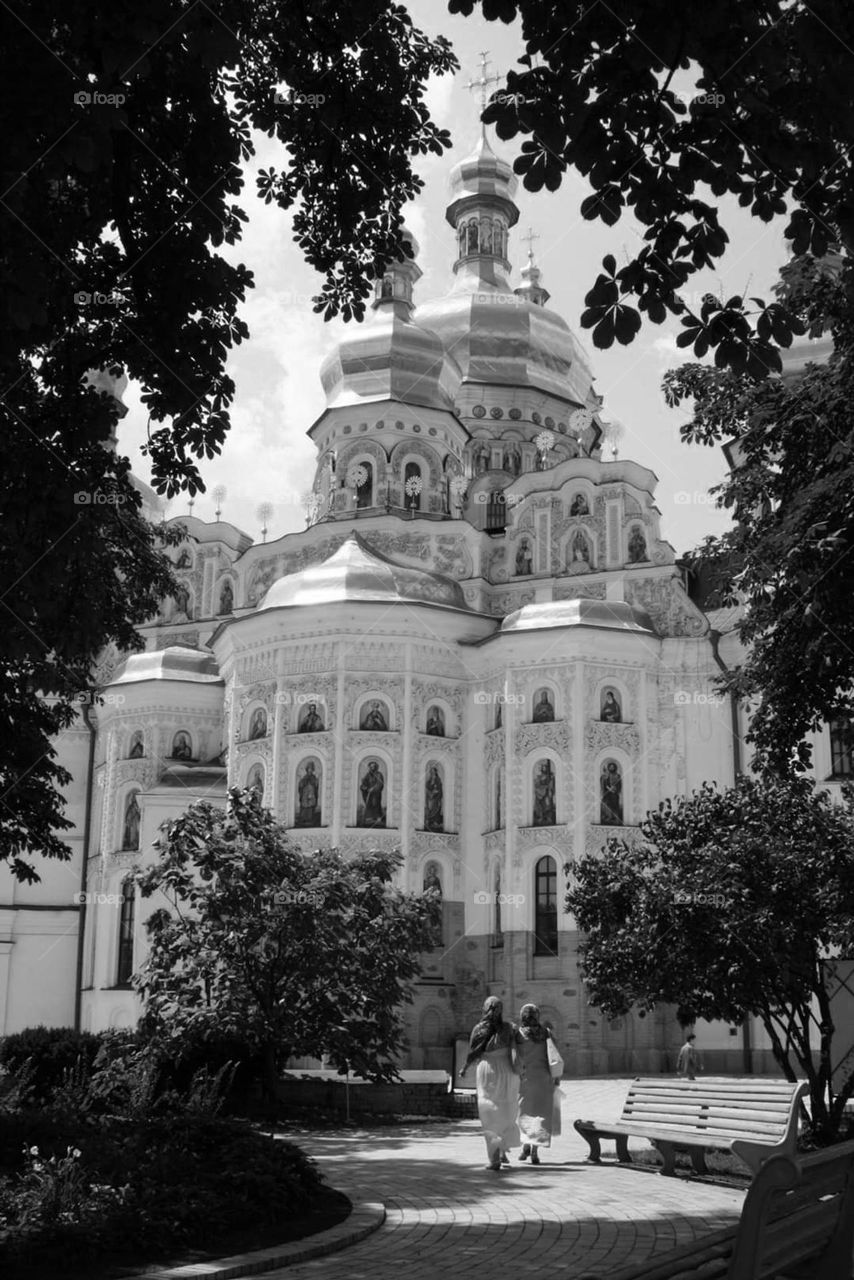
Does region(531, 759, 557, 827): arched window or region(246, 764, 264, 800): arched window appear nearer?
region(531, 759, 557, 827): arched window

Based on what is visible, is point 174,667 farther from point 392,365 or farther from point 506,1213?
point 506,1213

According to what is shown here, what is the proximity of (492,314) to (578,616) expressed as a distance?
20.2 metres

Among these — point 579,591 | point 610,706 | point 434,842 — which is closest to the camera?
point 434,842

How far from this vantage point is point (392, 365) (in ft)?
133

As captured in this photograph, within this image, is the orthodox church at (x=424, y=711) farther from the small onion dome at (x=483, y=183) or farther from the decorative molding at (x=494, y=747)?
the small onion dome at (x=483, y=183)

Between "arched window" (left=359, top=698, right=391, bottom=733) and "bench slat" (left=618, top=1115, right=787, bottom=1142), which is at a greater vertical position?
"arched window" (left=359, top=698, right=391, bottom=733)

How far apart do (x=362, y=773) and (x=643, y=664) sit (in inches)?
282

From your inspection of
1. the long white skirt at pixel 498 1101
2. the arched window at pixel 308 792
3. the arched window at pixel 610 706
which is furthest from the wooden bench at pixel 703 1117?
the arched window at pixel 610 706

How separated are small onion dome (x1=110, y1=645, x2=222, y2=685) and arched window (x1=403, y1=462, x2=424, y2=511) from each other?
7107 millimetres

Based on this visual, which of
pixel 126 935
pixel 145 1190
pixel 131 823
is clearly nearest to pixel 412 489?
pixel 131 823

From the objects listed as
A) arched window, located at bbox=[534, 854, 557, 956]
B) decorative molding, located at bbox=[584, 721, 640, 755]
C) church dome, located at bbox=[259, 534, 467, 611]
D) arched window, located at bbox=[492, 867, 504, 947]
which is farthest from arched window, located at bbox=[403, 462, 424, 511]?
arched window, located at bbox=[534, 854, 557, 956]

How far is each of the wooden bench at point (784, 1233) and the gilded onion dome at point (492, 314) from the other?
4397 cm

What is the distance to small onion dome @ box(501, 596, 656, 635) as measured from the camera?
32.4m

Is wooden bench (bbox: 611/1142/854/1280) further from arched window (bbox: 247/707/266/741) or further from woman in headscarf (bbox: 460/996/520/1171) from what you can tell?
arched window (bbox: 247/707/266/741)
